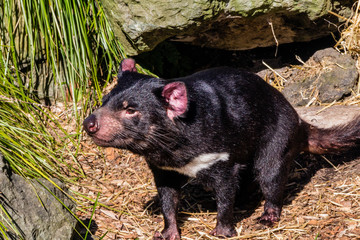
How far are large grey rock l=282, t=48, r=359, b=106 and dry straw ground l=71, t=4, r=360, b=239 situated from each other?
0.37 feet

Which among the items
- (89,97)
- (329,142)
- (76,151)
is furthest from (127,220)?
(329,142)

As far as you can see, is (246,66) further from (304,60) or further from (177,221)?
(177,221)

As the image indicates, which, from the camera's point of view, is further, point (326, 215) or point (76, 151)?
point (76, 151)

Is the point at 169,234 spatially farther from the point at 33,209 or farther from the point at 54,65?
the point at 54,65

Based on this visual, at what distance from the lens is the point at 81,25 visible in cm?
431

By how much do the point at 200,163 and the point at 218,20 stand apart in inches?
56.6

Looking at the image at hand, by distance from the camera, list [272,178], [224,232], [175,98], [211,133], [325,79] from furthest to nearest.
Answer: [325,79]
[272,178]
[224,232]
[211,133]
[175,98]

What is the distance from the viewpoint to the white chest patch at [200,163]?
10.6ft

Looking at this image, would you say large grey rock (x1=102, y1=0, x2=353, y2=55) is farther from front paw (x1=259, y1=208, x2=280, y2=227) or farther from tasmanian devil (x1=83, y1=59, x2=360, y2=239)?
front paw (x1=259, y1=208, x2=280, y2=227)

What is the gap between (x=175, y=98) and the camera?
2969 mm

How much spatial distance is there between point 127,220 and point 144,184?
53cm

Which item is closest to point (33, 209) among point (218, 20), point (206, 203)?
point (206, 203)

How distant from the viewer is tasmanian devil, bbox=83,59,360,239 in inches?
116

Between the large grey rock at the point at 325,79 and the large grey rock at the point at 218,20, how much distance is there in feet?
0.79
